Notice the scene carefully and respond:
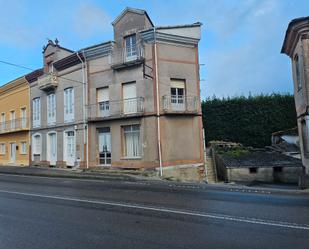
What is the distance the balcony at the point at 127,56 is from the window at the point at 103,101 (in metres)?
2.02

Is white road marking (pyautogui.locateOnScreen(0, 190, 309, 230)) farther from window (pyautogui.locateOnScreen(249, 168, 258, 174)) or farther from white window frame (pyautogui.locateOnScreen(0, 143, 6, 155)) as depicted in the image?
white window frame (pyautogui.locateOnScreen(0, 143, 6, 155))

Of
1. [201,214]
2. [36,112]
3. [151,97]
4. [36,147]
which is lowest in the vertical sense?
A: [201,214]

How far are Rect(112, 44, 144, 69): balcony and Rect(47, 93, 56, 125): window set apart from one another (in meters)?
7.43

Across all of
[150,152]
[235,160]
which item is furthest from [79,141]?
[235,160]

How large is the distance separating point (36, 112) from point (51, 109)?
8.40 feet

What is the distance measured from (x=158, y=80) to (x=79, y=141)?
766cm

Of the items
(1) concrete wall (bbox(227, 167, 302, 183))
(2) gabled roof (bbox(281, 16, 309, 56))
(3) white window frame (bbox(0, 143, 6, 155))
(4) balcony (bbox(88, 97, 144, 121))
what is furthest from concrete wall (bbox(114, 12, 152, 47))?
(3) white window frame (bbox(0, 143, 6, 155))

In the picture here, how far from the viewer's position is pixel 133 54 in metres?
21.8

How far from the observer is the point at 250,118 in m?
31.9

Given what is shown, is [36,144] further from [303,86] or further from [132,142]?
[303,86]

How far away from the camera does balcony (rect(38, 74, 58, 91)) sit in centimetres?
2600

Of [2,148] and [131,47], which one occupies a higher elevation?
[131,47]

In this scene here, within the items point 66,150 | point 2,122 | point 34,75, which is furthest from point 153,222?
point 2,122

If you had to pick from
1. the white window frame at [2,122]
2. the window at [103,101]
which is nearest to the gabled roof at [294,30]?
the window at [103,101]
